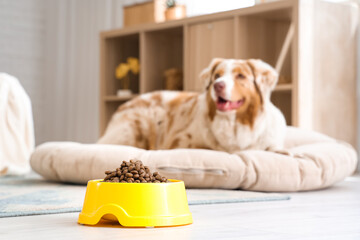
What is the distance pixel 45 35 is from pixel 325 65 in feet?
11.0

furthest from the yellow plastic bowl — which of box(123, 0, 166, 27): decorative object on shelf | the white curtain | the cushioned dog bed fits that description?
the white curtain

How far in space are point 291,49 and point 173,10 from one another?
1070mm

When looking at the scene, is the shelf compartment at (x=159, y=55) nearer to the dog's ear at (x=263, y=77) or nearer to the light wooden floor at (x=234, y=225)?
the dog's ear at (x=263, y=77)

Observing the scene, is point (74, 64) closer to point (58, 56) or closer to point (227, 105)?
point (58, 56)

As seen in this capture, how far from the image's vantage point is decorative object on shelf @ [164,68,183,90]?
409cm

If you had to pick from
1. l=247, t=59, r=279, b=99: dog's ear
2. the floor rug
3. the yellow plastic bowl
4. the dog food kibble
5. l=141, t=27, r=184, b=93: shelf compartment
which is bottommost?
the floor rug

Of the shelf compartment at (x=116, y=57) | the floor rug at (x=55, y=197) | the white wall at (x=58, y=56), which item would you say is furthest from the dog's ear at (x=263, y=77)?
the white wall at (x=58, y=56)

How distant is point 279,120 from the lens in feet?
8.20

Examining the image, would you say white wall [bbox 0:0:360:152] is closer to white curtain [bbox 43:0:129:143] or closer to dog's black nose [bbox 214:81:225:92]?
white curtain [bbox 43:0:129:143]

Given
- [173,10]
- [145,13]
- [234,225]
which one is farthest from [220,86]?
[145,13]

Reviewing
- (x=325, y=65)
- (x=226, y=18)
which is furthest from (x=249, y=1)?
(x=325, y=65)

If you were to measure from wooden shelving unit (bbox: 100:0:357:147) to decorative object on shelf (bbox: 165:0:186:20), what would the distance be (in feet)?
0.36

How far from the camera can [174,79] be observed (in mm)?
4094

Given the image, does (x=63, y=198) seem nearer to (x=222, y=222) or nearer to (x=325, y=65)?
(x=222, y=222)
